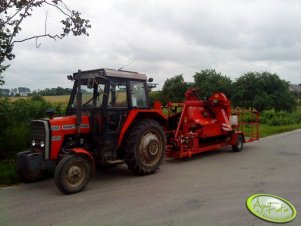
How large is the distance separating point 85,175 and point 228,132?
633 centimetres

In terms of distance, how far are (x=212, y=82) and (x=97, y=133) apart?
129 feet

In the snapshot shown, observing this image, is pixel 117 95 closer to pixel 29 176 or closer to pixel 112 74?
pixel 112 74

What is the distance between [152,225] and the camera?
17.2 ft

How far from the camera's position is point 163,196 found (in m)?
6.74

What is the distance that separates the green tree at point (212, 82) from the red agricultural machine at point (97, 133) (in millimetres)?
32087

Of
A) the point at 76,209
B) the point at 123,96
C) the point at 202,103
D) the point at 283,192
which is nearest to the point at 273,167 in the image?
the point at 283,192

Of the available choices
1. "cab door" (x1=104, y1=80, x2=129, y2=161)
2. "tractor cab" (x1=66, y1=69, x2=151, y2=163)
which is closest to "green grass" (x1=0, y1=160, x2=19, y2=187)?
"tractor cab" (x1=66, y1=69, x2=151, y2=163)

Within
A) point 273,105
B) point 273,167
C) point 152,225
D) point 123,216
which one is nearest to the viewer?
point 152,225

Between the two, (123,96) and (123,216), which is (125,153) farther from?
(123,216)

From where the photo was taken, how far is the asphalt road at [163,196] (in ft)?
18.2

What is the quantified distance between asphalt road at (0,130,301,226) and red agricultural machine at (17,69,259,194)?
1.32 feet

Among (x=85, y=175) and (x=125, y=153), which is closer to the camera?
(x=85, y=175)

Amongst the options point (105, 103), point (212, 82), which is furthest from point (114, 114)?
point (212, 82)

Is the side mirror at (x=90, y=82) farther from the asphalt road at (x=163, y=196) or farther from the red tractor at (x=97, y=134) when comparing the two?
the asphalt road at (x=163, y=196)
